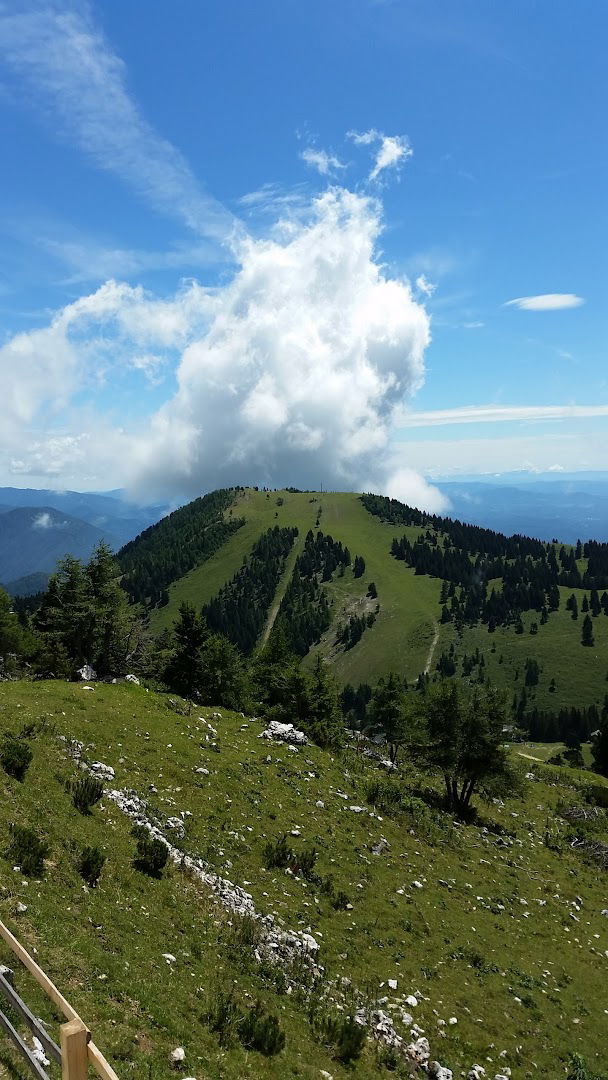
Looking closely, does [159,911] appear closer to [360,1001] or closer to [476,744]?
[360,1001]

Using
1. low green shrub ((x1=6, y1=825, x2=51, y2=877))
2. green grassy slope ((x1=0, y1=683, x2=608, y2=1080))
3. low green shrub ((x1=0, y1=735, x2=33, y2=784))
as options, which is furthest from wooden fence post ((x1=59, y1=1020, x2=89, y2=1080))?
low green shrub ((x1=0, y1=735, x2=33, y2=784))

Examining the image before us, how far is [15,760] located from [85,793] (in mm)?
3084

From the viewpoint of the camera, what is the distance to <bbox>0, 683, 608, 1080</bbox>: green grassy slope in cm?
1352

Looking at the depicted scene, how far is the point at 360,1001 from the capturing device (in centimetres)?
1839

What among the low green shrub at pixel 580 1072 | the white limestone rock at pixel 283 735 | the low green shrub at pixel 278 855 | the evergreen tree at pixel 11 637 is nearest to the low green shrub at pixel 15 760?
the low green shrub at pixel 278 855

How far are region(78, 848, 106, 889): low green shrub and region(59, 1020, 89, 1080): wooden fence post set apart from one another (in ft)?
44.0

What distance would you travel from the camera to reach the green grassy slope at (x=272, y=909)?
1352 cm

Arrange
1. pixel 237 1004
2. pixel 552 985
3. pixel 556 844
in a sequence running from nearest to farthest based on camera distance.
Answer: pixel 237 1004 → pixel 552 985 → pixel 556 844

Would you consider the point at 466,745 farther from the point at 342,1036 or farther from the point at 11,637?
the point at 11,637

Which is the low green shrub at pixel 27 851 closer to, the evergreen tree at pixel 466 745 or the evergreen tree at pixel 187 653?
the evergreen tree at pixel 466 745

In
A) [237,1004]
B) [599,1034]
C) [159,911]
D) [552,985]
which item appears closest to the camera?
[237,1004]

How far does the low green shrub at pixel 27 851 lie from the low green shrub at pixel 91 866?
1.21m

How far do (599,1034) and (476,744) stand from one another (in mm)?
25329

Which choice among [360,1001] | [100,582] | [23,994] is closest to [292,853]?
[360,1001]
